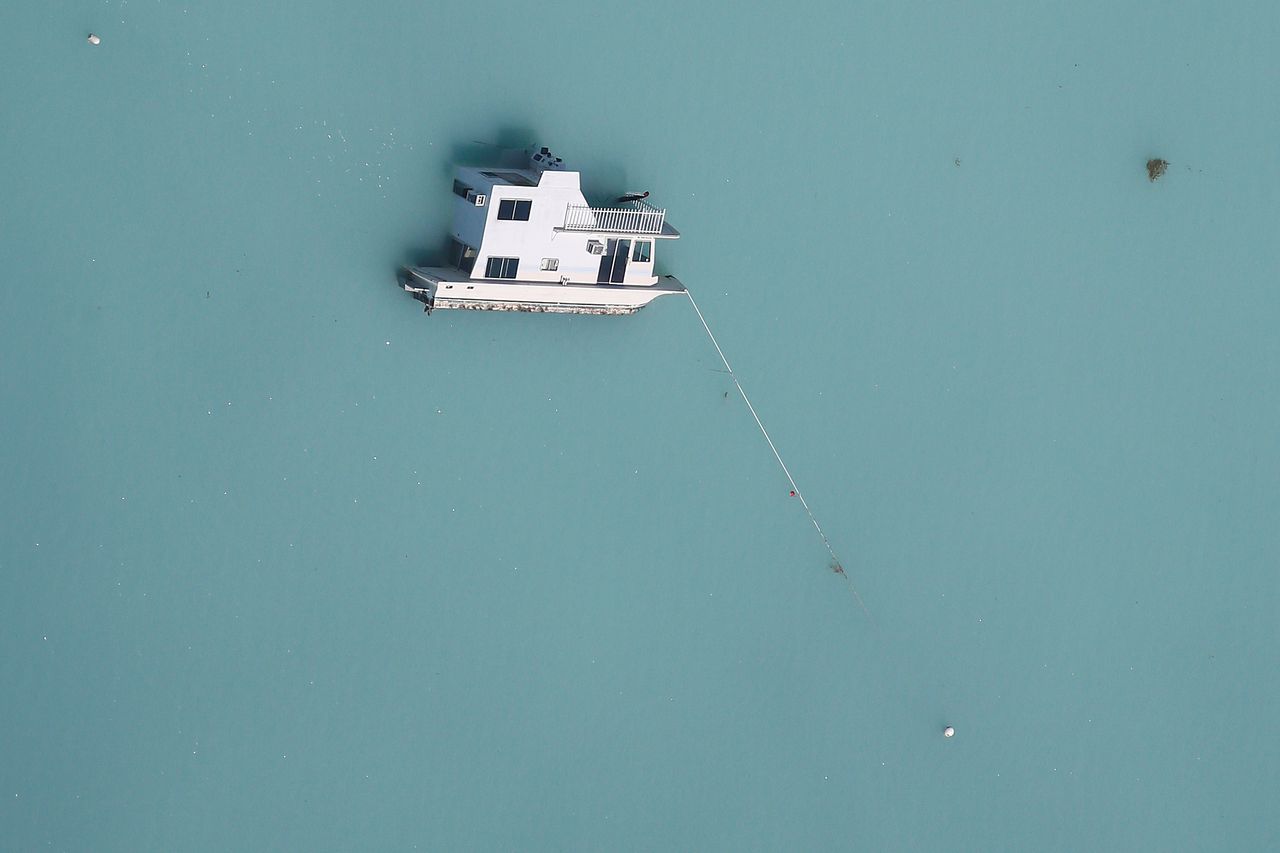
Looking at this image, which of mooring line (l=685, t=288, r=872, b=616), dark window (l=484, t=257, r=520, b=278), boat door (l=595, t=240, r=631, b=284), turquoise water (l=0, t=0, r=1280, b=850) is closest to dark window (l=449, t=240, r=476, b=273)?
dark window (l=484, t=257, r=520, b=278)

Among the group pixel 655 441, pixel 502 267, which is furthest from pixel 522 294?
pixel 655 441

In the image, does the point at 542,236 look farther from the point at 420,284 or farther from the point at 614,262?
the point at 420,284

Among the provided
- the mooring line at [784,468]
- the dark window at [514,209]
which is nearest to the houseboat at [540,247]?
the dark window at [514,209]

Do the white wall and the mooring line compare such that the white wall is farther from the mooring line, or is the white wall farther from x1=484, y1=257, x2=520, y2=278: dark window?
the mooring line

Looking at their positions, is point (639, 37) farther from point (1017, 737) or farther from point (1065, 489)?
point (1017, 737)

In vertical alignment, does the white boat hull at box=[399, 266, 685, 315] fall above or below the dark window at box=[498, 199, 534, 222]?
below

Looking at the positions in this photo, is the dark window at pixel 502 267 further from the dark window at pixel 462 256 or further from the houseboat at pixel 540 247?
the dark window at pixel 462 256
